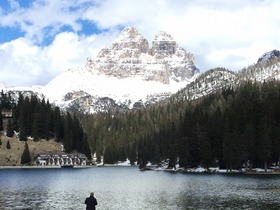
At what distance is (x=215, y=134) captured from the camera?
161375 mm

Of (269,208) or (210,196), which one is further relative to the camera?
(210,196)

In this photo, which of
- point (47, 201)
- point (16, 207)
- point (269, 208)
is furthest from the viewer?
point (47, 201)

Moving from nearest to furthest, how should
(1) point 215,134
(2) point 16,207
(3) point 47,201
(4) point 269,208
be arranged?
(4) point 269,208 → (2) point 16,207 → (3) point 47,201 → (1) point 215,134

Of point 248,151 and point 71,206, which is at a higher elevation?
point 248,151

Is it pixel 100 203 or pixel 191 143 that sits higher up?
pixel 191 143

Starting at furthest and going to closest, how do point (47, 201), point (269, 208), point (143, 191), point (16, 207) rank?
point (143, 191)
point (47, 201)
point (16, 207)
point (269, 208)

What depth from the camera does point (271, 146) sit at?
13988 centimetres

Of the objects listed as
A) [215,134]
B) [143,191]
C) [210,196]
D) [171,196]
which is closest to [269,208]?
[210,196]

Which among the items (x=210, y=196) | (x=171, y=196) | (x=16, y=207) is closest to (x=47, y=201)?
(x=16, y=207)

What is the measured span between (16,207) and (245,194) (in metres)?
35.9

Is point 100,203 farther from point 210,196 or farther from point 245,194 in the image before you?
point 245,194

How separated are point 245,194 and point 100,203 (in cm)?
2376

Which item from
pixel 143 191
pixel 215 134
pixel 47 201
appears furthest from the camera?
pixel 215 134

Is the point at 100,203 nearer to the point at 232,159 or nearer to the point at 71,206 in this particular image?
the point at 71,206
